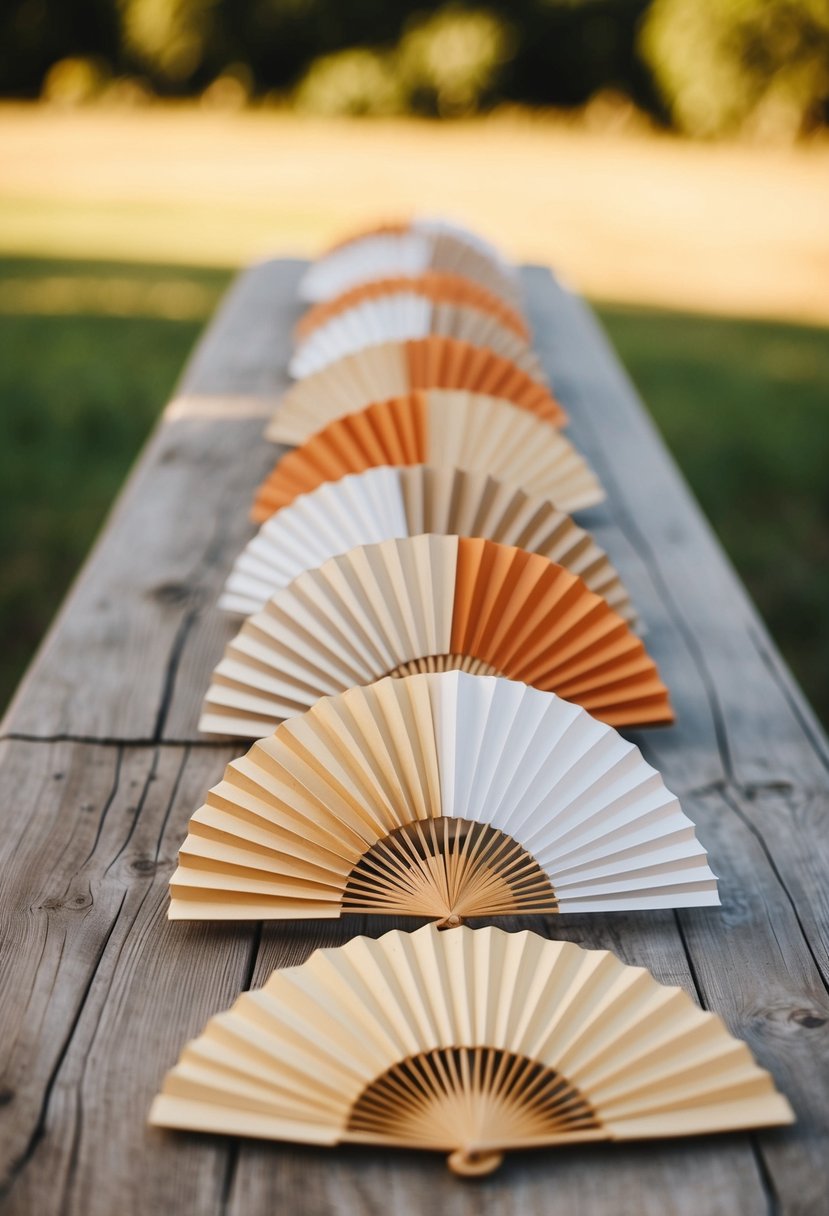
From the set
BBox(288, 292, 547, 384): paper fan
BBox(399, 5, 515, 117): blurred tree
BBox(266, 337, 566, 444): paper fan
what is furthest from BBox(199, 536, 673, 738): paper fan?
BBox(399, 5, 515, 117): blurred tree

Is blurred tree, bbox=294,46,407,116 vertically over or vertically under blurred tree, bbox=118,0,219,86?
under

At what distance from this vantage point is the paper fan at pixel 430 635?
1229 mm

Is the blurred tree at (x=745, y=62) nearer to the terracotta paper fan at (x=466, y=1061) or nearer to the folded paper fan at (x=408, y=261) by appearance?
the folded paper fan at (x=408, y=261)

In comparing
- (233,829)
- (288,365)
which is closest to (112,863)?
(233,829)

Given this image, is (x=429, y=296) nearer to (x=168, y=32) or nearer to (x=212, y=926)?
(x=212, y=926)

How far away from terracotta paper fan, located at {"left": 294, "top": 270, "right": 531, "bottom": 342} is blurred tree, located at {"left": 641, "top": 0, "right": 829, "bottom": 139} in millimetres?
8871

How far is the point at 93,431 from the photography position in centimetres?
418

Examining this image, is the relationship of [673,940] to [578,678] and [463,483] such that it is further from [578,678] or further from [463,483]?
[463,483]

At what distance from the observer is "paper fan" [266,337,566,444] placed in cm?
188

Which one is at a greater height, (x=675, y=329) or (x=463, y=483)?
(x=675, y=329)

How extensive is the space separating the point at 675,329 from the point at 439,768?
5.22m

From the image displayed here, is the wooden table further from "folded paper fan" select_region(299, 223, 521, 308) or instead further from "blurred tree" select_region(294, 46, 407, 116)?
"blurred tree" select_region(294, 46, 407, 116)

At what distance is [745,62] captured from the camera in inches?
408

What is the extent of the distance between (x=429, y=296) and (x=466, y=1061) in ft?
5.64
